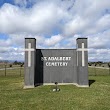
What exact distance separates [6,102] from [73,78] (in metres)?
8.63

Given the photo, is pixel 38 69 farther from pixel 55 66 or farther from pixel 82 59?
pixel 82 59

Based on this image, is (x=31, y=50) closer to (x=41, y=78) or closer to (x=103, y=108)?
(x=41, y=78)

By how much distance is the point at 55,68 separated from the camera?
16.4 meters

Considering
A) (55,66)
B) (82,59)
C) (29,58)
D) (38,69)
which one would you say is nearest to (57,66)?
(55,66)

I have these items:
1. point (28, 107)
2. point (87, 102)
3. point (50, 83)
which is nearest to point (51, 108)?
point (28, 107)

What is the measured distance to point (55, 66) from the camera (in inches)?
645

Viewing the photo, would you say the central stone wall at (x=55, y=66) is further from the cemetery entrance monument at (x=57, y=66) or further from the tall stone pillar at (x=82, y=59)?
the tall stone pillar at (x=82, y=59)

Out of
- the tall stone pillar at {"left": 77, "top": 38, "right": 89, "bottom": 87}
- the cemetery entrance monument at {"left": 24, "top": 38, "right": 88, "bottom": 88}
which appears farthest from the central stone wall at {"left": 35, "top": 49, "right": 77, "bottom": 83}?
the tall stone pillar at {"left": 77, "top": 38, "right": 89, "bottom": 87}

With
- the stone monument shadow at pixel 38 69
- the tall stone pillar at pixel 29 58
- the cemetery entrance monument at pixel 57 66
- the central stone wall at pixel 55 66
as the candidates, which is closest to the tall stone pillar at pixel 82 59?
the cemetery entrance monument at pixel 57 66

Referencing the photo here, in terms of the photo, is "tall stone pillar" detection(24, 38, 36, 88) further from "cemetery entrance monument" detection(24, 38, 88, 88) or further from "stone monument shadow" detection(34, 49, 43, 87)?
"stone monument shadow" detection(34, 49, 43, 87)

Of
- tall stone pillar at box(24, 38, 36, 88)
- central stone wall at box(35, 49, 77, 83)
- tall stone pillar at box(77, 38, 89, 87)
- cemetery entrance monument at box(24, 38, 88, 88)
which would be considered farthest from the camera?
central stone wall at box(35, 49, 77, 83)

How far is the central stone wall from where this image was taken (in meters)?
16.2

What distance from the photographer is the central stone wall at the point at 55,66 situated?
16.2 m

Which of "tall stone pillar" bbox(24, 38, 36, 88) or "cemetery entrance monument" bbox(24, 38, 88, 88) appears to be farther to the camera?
"cemetery entrance monument" bbox(24, 38, 88, 88)
